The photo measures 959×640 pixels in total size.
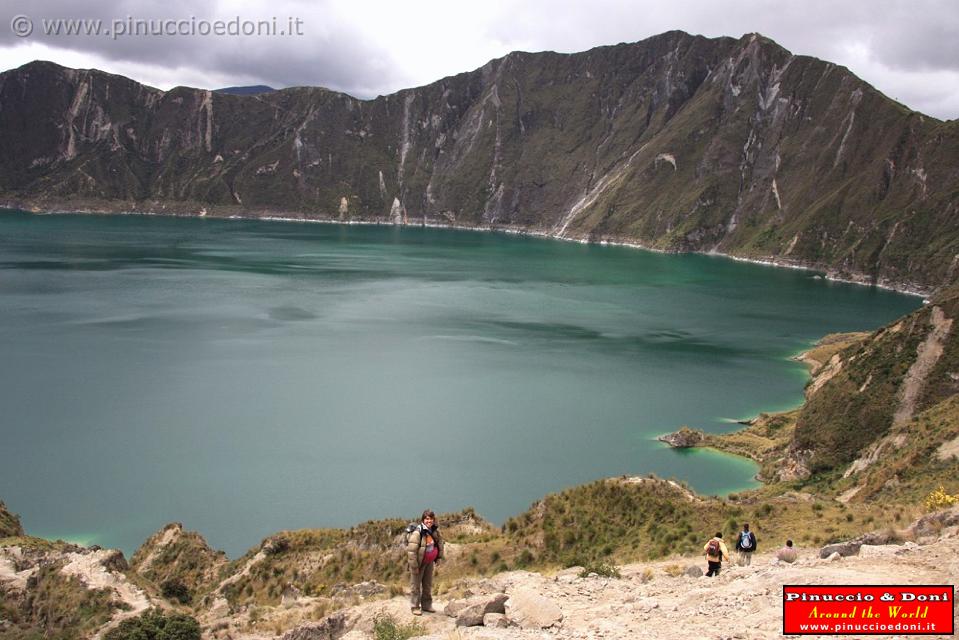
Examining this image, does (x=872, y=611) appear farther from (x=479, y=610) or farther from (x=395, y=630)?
(x=395, y=630)

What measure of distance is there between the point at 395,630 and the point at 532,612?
9.49 ft

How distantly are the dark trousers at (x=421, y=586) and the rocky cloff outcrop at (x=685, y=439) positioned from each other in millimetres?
38216

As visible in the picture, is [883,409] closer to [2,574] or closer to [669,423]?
[669,423]

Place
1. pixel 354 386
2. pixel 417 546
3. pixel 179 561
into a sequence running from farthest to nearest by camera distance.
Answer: pixel 354 386 → pixel 179 561 → pixel 417 546

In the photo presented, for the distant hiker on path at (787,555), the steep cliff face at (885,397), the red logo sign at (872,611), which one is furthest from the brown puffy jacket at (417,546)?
the steep cliff face at (885,397)

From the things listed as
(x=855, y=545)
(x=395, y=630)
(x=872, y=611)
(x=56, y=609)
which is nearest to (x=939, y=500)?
(x=855, y=545)

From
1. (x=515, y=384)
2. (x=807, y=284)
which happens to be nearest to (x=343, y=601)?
(x=515, y=384)

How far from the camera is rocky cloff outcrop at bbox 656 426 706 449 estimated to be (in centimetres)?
5250

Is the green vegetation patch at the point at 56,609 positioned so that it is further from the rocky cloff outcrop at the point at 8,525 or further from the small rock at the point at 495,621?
the small rock at the point at 495,621

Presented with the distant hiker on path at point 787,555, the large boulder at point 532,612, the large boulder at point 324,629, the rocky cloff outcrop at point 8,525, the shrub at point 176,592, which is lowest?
the rocky cloff outcrop at point 8,525

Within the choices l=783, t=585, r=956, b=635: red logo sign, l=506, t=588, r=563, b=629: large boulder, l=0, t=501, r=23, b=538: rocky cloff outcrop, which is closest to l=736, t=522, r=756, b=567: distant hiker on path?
l=783, t=585, r=956, b=635: red logo sign

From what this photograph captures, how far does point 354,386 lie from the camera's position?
2630 inches

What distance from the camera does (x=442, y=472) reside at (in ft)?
156

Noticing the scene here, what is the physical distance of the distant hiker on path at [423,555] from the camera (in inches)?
640
